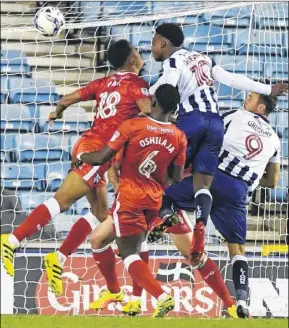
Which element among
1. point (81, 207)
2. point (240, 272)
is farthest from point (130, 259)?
point (81, 207)

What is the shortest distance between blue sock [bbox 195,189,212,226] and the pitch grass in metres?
0.60

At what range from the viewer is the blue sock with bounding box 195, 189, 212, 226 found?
6.75 m

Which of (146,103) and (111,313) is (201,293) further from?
(146,103)

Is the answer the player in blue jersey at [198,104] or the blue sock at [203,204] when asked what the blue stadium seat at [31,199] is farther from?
the blue sock at [203,204]

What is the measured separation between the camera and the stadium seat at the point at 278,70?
897cm

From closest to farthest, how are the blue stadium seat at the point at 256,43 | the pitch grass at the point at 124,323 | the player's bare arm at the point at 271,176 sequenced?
the pitch grass at the point at 124,323 < the player's bare arm at the point at 271,176 < the blue stadium seat at the point at 256,43

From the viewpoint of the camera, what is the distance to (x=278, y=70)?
9133 mm

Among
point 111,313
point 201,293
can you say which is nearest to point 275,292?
point 201,293

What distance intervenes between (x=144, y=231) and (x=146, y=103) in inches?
31.3

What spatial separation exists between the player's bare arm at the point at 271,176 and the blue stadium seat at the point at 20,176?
1.97 meters

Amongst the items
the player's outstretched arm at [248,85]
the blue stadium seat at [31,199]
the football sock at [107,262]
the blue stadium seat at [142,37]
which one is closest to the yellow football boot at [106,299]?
the football sock at [107,262]

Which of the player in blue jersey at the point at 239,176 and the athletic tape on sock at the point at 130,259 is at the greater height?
the player in blue jersey at the point at 239,176

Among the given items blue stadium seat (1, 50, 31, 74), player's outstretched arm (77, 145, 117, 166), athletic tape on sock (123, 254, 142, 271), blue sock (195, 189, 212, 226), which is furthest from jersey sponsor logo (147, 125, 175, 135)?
blue stadium seat (1, 50, 31, 74)

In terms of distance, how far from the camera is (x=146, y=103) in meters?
6.87
